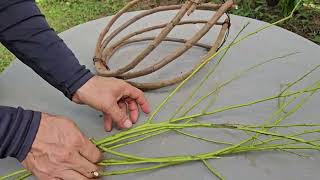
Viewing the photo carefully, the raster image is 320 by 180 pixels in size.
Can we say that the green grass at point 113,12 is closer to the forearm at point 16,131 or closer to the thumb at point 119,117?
the thumb at point 119,117

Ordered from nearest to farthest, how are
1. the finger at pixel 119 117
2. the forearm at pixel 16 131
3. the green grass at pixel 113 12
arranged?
1. the forearm at pixel 16 131
2. the finger at pixel 119 117
3. the green grass at pixel 113 12

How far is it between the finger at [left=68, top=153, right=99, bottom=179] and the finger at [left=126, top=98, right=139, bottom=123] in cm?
21

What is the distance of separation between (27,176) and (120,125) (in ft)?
0.81

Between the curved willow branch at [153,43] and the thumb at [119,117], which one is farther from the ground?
the curved willow branch at [153,43]

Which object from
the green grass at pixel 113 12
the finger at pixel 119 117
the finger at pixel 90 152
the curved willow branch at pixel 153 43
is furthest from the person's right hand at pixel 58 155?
the green grass at pixel 113 12

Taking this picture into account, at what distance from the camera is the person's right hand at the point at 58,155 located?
929 mm

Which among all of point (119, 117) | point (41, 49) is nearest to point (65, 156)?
point (119, 117)

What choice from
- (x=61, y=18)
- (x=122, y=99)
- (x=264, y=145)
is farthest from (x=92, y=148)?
(x=61, y=18)

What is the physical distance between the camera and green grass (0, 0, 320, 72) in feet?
8.85

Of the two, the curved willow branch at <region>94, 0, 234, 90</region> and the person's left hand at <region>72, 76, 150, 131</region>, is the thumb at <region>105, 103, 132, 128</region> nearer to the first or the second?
the person's left hand at <region>72, 76, 150, 131</region>

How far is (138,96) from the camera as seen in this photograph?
1130mm

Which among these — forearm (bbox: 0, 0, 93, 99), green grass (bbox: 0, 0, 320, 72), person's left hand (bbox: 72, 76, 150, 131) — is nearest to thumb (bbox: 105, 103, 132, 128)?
person's left hand (bbox: 72, 76, 150, 131)

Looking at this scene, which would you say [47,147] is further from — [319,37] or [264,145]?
[319,37]

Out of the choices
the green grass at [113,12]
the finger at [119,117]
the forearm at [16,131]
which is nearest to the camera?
the forearm at [16,131]
